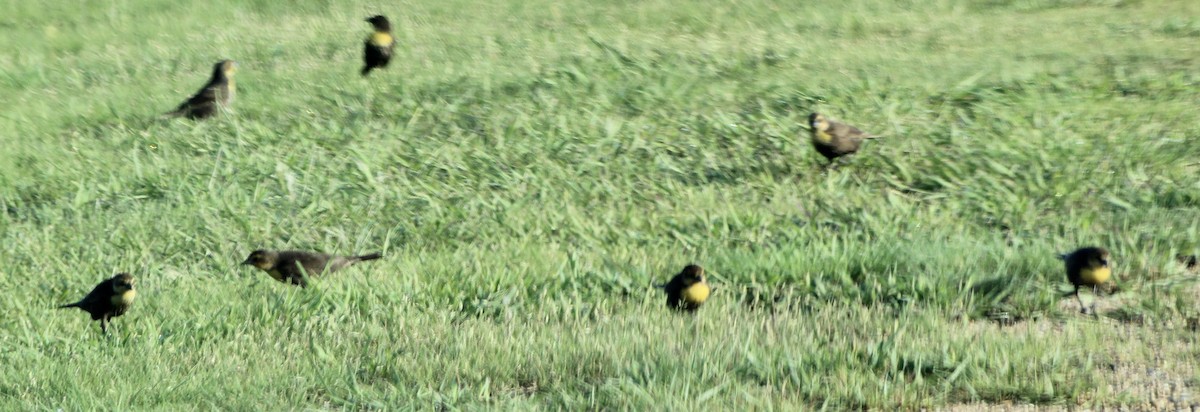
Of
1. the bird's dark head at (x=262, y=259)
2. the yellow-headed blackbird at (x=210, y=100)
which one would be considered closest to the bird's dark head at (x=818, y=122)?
the bird's dark head at (x=262, y=259)

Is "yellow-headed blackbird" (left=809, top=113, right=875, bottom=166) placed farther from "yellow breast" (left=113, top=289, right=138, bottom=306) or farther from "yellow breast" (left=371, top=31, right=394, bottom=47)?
"yellow breast" (left=371, top=31, right=394, bottom=47)

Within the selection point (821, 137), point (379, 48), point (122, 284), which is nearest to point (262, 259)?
point (122, 284)

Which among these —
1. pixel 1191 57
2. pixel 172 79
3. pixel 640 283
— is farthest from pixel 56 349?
pixel 1191 57

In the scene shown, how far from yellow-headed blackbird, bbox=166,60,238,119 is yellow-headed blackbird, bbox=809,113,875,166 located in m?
5.09

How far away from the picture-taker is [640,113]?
9.91 m

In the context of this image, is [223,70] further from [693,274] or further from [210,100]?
[693,274]

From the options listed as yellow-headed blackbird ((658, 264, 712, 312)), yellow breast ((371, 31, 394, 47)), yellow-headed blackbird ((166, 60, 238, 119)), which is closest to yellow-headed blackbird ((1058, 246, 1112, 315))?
yellow-headed blackbird ((658, 264, 712, 312))

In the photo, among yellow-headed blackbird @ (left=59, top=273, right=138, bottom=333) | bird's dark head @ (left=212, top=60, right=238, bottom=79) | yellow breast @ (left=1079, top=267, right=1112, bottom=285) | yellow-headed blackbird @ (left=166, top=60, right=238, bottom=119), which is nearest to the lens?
yellow breast @ (left=1079, top=267, right=1112, bottom=285)

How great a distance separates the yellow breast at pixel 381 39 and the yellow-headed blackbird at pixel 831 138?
15.9 ft

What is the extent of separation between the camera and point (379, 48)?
11.8m

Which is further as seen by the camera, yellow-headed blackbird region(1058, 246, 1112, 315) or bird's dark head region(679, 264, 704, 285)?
bird's dark head region(679, 264, 704, 285)

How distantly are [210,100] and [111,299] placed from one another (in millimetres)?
4859

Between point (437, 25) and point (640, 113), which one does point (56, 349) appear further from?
point (437, 25)

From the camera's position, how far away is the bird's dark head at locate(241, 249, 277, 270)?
6.95 m
